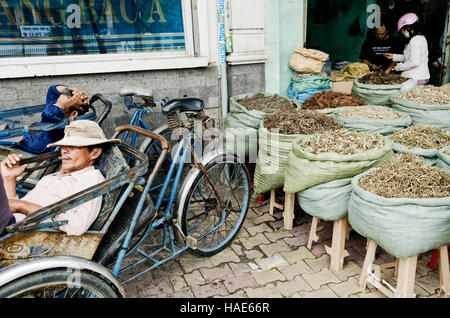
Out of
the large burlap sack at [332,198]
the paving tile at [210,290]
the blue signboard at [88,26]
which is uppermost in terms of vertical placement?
the blue signboard at [88,26]

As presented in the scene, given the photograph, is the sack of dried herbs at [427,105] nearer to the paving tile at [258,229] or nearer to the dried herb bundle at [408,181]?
the dried herb bundle at [408,181]

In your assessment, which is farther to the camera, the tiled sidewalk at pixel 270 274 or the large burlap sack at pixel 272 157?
the large burlap sack at pixel 272 157

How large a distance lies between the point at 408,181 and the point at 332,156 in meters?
0.59

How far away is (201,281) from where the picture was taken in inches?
114

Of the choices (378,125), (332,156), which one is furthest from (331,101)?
(332,156)

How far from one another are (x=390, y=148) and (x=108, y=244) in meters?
2.47

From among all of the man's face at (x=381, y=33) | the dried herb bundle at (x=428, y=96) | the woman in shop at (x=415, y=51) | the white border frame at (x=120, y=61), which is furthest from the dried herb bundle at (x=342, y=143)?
the man's face at (x=381, y=33)

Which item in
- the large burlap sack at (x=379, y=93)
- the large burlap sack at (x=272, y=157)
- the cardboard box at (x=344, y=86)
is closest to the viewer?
the large burlap sack at (x=272, y=157)

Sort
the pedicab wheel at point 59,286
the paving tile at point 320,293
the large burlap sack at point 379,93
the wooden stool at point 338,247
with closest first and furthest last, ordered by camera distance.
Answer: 1. the pedicab wheel at point 59,286
2. the paving tile at point 320,293
3. the wooden stool at point 338,247
4. the large burlap sack at point 379,93

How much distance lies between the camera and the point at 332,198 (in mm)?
A: 2799

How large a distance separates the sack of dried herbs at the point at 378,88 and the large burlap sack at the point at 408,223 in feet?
8.54

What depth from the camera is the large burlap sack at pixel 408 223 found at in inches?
87.2

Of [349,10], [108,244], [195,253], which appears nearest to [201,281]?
[195,253]

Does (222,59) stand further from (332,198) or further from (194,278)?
(194,278)
